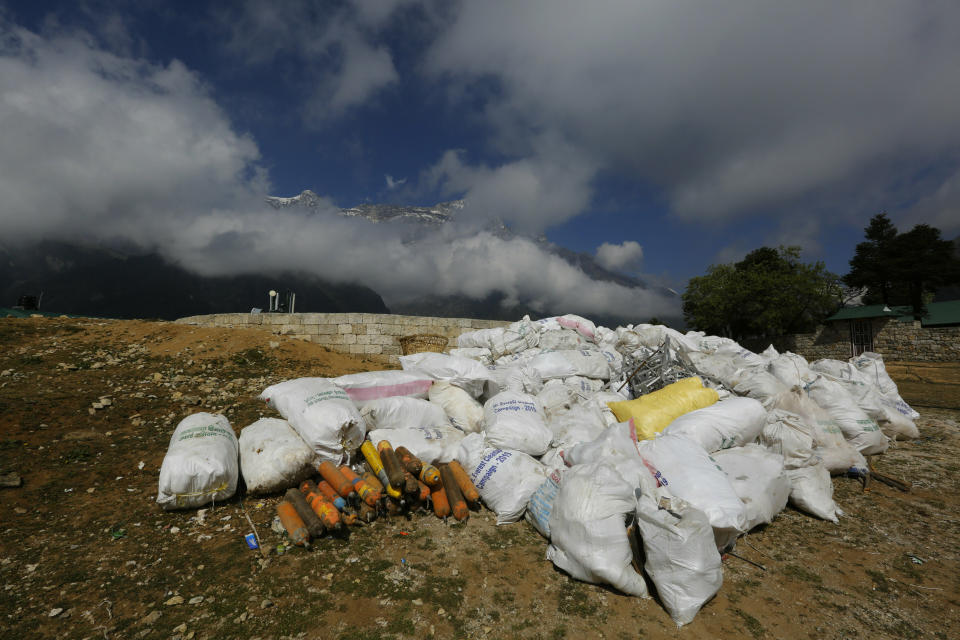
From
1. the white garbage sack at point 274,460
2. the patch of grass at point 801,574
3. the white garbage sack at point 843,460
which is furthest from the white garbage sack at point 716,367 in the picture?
the white garbage sack at point 274,460

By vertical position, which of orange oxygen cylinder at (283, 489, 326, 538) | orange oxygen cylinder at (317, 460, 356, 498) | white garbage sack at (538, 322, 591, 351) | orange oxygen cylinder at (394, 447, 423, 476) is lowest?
orange oxygen cylinder at (283, 489, 326, 538)

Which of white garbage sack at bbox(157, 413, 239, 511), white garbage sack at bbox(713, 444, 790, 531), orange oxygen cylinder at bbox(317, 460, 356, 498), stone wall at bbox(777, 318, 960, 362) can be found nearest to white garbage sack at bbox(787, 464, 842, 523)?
white garbage sack at bbox(713, 444, 790, 531)

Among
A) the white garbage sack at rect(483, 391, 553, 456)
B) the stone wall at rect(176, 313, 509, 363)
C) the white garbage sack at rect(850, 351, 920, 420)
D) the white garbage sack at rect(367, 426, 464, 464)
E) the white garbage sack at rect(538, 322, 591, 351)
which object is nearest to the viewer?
the white garbage sack at rect(483, 391, 553, 456)

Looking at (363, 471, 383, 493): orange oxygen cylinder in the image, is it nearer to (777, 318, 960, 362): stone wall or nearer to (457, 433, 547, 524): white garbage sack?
(457, 433, 547, 524): white garbage sack

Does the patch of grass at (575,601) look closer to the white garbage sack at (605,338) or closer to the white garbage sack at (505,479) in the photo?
the white garbage sack at (505,479)

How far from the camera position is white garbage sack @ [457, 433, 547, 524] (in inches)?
107

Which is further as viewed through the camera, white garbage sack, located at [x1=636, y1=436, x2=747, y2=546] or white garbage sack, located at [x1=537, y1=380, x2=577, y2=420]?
white garbage sack, located at [x1=537, y1=380, x2=577, y2=420]

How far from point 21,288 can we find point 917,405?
117087mm

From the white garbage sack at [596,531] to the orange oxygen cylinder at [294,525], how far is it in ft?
4.96

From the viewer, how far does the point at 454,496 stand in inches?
110

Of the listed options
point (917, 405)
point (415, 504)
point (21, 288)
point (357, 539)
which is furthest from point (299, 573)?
point (21, 288)

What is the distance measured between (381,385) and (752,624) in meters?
3.34

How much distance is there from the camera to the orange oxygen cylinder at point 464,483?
2848 mm

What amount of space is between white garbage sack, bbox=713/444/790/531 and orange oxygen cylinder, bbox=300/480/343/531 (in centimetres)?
260
